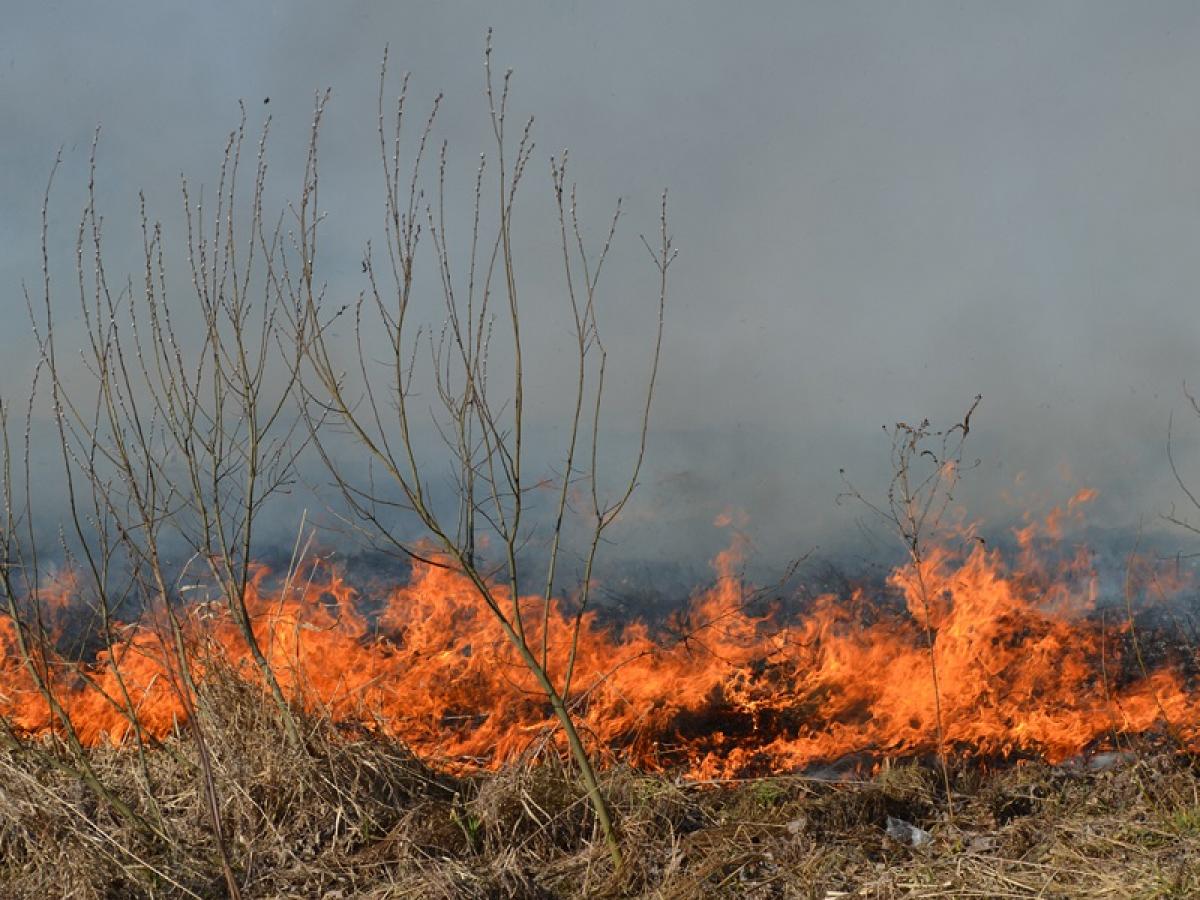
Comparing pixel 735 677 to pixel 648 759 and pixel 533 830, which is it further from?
pixel 533 830

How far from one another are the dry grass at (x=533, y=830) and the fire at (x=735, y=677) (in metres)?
0.38

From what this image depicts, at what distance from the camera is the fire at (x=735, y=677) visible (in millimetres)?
5598

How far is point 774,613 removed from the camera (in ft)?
23.1

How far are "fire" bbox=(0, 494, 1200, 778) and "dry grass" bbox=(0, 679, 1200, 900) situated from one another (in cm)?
38

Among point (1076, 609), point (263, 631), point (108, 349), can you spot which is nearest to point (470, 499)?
point (108, 349)

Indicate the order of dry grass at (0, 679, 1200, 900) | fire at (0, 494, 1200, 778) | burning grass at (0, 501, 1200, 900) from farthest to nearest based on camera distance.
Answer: fire at (0, 494, 1200, 778) < burning grass at (0, 501, 1200, 900) < dry grass at (0, 679, 1200, 900)

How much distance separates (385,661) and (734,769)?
221 cm

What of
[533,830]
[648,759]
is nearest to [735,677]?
[648,759]

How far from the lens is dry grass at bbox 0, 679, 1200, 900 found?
159 inches

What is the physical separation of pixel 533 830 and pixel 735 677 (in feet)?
7.10

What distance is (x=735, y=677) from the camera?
6293 mm

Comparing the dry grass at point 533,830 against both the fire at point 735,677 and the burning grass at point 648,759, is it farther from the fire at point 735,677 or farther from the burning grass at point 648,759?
the fire at point 735,677

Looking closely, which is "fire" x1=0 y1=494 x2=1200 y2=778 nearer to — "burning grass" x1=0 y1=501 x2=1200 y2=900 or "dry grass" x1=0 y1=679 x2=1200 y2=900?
"burning grass" x1=0 y1=501 x2=1200 y2=900

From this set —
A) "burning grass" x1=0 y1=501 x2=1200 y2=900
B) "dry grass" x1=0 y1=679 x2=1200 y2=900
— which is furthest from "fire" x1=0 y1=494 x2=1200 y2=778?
"dry grass" x1=0 y1=679 x2=1200 y2=900
